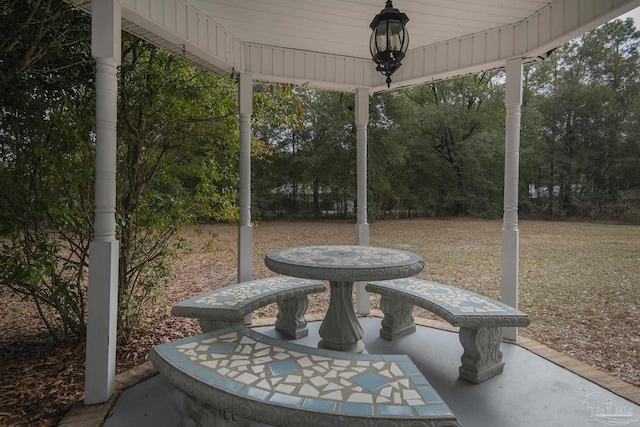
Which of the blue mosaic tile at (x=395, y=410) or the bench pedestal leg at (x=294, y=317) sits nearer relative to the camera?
the blue mosaic tile at (x=395, y=410)

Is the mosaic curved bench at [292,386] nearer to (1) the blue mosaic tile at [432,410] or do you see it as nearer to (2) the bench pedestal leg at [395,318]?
(1) the blue mosaic tile at [432,410]

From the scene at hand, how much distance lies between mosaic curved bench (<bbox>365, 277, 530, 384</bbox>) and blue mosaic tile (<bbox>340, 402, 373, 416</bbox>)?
1.22m

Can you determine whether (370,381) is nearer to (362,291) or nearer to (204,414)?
(204,414)

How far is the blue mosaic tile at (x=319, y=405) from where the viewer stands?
1308mm

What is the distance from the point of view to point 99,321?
2117 millimetres

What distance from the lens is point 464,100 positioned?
1627 centimetres

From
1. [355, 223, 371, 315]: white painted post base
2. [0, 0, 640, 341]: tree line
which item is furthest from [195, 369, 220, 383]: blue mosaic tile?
[355, 223, 371, 315]: white painted post base

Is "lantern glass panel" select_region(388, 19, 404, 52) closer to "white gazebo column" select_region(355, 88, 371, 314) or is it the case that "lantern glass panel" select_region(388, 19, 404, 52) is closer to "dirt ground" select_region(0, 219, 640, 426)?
"white gazebo column" select_region(355, 88, 371, 314)

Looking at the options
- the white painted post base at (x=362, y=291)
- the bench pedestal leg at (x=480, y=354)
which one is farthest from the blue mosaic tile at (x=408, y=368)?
the white painted post base at (x=362, y=291)

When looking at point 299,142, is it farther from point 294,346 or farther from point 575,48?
point 294,346

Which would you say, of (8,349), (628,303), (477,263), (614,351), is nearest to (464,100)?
(477,263)

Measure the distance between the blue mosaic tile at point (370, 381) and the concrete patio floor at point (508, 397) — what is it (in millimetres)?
858

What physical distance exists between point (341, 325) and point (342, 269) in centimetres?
83

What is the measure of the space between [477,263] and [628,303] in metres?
2.59
